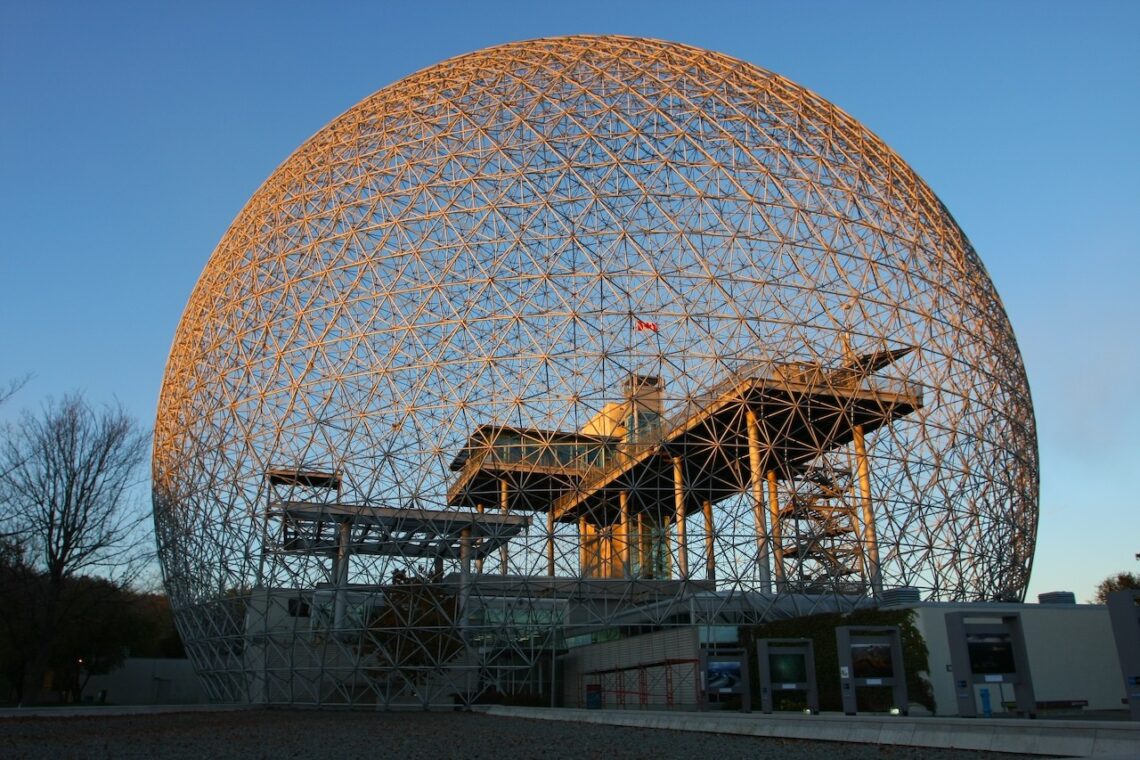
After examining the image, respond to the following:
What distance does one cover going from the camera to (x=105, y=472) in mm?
A: 26609

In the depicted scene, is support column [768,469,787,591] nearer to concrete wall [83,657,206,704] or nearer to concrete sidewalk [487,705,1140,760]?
concrete sidewalk [487,705,1140,760]

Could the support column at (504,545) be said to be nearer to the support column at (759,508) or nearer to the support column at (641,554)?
the support column at (641,554)

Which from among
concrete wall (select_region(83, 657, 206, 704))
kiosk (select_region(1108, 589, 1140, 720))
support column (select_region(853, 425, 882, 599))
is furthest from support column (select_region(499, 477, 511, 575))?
concrete wall (select_region(83, 657, 206, 704))

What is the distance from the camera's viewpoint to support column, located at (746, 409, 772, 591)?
77.7 feet

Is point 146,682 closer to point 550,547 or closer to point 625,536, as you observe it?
point 550,547

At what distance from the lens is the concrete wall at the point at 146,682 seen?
42.1m

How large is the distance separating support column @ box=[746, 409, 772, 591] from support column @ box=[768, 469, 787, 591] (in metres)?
→ 0.25

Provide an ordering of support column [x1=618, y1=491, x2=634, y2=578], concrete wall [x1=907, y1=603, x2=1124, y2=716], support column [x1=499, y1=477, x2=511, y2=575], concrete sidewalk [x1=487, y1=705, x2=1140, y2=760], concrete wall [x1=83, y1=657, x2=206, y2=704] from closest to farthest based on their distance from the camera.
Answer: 1. concrete sidewalk [x1=487, y1=705, x2=1140, y2=760]
2. concrete wall [x1=907, y1=603, x2=1124, y2=716]
3. support column [x1=499, y1=477, x2=511, y2=575]
4. support column [x1=618, y1=491, x2=634, y2=578]
5. concrete wall [x1=83, y1=657, x2=206, y2=704]

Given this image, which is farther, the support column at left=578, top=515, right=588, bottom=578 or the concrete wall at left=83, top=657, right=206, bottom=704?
the concrete wall at left=83, top=657, right=206, bottom=704

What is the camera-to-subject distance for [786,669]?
17.5 metres

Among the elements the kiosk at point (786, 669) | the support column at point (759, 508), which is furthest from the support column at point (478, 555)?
the kiosk at point (786, 669)

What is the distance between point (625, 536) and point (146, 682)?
2927cm

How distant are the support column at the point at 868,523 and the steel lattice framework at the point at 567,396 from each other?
7 centimetres

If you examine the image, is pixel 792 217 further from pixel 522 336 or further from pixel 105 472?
pixel 105 472
